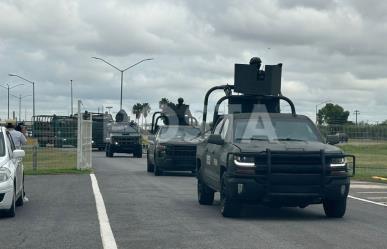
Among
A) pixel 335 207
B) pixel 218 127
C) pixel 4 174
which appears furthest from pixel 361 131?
pixel 4 174

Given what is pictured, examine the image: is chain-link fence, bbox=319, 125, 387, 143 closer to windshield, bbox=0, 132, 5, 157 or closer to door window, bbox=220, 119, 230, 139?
door window, bbox=220, 119, 230, 139

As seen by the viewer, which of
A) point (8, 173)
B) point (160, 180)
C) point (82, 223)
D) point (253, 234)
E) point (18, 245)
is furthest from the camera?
point (160, 180)

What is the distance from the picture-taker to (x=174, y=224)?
12.6 m

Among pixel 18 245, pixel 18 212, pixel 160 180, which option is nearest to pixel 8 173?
pixel 18 212

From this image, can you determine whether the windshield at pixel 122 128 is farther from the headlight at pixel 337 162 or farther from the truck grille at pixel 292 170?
the truck grille at pixel 292 170

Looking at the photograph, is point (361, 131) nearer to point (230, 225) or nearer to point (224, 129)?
point (224, 129)

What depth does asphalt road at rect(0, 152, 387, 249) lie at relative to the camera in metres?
10.6

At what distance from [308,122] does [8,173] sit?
550 cm

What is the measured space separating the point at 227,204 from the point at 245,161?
88 cm

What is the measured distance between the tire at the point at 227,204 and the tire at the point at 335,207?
1.52 m

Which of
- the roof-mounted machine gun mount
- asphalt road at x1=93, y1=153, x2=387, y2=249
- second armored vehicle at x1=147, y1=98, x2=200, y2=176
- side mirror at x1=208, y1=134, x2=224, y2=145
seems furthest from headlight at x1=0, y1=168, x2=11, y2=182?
second armored vehicle at x1=147, y1=98, x2=200, y2=176

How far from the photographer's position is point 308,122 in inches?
589

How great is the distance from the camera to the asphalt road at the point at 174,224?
10625mm

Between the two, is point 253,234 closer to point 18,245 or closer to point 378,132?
point 18,245
